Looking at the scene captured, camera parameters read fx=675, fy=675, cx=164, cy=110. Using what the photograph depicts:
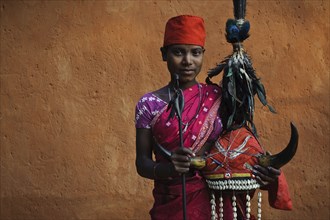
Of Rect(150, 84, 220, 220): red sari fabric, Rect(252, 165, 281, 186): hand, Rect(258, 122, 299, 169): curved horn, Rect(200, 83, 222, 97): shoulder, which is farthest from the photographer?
Rect(200, 83, 222, 97): shoulder

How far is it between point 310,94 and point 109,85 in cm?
183

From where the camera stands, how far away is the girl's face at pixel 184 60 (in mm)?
3572

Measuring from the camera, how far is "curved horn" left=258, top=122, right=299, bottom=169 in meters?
3.20

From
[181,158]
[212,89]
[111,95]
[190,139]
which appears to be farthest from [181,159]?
[111,95]

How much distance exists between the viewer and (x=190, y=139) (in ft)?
11.5

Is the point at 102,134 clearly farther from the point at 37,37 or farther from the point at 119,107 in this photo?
the point at 37,37

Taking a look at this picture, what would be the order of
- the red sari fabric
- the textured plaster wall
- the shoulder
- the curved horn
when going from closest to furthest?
the curved horn, the red sari fabric, the shoulder, the textured plaster wall

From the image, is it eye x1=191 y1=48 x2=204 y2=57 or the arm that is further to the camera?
eye x1=191 y1=48 x2=204 y2=57

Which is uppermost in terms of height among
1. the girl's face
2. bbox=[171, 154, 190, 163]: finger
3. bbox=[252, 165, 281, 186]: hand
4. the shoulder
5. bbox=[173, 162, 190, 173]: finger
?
the girl's face

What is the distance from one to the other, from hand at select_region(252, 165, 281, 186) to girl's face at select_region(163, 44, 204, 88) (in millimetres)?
642

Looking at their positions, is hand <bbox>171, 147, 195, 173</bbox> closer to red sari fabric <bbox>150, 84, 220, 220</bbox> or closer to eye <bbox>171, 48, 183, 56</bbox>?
red sari fabric <bbox>150, 84, 220, 220</bbox>

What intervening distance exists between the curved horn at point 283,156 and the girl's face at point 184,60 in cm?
62

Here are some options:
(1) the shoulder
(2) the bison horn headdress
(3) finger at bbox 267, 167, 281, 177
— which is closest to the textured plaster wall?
(1) the shoulder

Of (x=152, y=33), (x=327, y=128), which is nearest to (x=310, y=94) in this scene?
(x=327, y=128)
